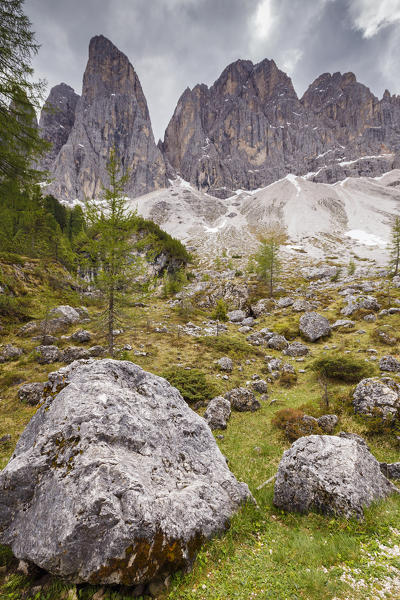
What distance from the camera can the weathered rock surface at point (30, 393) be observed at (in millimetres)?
12883

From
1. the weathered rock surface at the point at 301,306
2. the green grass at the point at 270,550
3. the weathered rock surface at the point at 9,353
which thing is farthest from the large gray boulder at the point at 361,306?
the weathered rock surface at the point at 9,353

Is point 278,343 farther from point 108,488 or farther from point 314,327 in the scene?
point 108,488

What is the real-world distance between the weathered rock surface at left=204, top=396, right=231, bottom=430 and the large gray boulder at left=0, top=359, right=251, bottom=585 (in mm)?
5476

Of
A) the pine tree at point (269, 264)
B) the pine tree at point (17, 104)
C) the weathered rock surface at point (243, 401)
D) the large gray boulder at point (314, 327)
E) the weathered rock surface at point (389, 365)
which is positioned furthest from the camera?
the pine tree at point (269, 264)

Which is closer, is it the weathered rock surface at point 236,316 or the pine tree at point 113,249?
the pine tree at point 113,249

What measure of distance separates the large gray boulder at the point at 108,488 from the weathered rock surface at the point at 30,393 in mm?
8584

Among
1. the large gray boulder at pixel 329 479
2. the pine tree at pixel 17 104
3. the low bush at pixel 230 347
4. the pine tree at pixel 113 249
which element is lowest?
the low bush at pixel 230 347

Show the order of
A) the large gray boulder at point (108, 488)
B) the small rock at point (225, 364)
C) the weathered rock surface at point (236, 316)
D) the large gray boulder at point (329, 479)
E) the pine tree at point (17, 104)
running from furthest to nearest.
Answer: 1. the weathered rock surface at point (236, 316)
2. the small rock at point (225, 364)
3. the pine tree at point (17, 104)
4. the large gray boulder at point (329, 479)
5. the large gray boulder at point (108, 488)

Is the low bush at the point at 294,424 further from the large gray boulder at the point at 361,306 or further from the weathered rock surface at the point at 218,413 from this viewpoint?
the large gray boulder at the point at 361,306

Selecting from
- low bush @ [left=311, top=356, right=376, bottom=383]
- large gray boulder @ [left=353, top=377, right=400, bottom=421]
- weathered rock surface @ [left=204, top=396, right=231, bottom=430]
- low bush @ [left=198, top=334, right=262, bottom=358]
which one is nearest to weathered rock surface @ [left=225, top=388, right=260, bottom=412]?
weathered rock surface @ [left=204, top=396, right=231, bottom=430]

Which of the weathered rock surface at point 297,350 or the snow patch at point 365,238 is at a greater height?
the snow patch at point 365,238

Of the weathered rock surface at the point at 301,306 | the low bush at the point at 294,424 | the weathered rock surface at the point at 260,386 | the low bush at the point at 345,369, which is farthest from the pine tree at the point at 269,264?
the low bush at the point at 294,424

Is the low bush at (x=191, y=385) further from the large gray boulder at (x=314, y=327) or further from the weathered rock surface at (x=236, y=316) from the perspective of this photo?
the weathered rock surface at (x=236, y=316)

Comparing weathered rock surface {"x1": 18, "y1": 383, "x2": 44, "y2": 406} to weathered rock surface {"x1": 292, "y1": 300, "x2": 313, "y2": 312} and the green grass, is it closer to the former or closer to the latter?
the green grass
